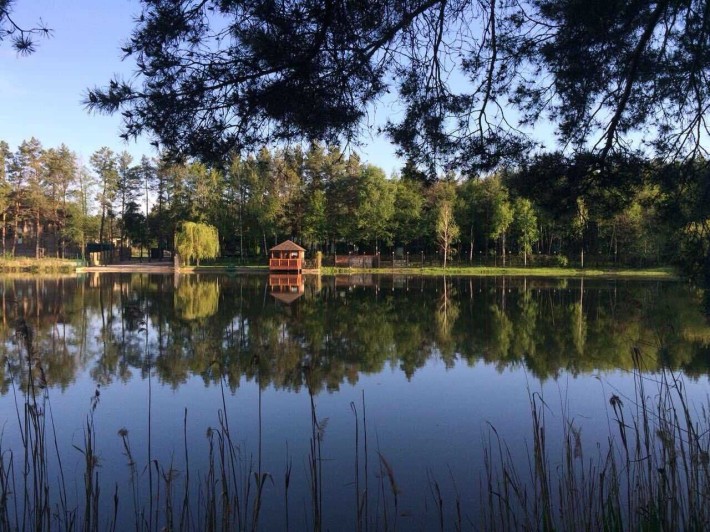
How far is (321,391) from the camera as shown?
6.85m

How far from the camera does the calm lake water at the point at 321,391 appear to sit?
4.02m

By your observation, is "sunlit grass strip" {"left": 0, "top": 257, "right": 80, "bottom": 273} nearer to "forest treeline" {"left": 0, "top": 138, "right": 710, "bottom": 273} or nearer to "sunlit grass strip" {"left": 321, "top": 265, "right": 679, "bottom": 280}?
"forest treeline" {"left": 0, "top": 138, "right": 710, "bottom": 273}

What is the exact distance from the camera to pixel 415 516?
3.84m

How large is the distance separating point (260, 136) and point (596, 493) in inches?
128

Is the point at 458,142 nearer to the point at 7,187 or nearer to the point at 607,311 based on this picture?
the point at 607,311

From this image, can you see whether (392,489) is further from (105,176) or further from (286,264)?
(105,176)

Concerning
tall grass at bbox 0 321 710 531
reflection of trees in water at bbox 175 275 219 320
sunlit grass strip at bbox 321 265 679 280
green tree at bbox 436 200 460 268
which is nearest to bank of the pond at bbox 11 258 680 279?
sunlit grass strip at bbox 321 265 679 280

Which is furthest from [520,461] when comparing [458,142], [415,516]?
[458,142]

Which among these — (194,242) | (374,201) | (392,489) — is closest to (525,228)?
(374,201)

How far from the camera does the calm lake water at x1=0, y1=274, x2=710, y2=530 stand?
4.02m

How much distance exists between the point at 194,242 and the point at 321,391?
3130 cm

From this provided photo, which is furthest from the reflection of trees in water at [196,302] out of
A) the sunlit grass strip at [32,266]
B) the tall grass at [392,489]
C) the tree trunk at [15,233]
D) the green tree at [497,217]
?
the tree trunk at [15,233]

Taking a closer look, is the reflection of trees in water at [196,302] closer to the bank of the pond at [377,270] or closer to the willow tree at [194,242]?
the bank of the pond at [377,270]

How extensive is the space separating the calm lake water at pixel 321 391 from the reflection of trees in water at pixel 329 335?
6 cm
